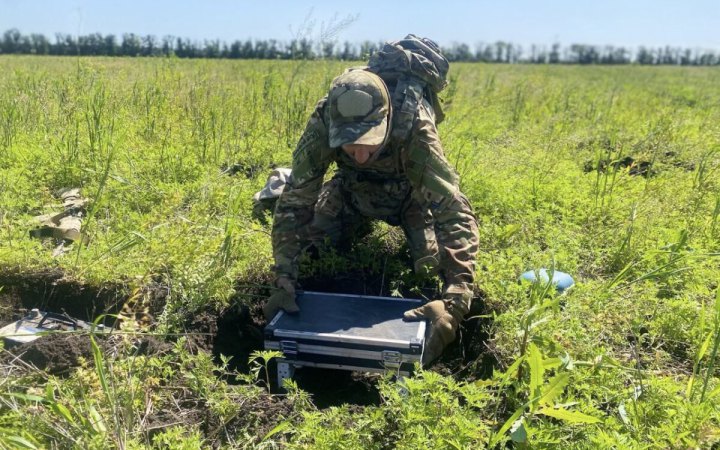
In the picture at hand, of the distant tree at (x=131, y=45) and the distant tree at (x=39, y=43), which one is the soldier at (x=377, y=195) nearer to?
the distant tree at (x=131, y=45)

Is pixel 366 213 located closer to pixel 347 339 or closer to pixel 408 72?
pixel 408 72

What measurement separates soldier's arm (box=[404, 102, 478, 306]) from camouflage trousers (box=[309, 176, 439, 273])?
0.91 ft

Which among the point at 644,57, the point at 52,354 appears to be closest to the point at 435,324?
the point at 52,354

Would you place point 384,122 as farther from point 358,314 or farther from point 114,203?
point 114,203

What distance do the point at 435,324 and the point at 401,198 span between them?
986 mm

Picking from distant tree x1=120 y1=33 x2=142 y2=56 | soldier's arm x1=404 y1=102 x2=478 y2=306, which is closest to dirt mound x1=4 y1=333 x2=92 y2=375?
soldier's arm x1=404 y1=102 x2=478 y2=306

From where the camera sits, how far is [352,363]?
7.44ft

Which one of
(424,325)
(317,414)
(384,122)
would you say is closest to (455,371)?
(424,325)

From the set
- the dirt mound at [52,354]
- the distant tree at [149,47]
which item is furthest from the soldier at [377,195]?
the distant tree at [149,47]

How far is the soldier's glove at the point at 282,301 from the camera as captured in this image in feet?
8.21

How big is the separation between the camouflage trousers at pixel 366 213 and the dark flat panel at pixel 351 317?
0.44 m

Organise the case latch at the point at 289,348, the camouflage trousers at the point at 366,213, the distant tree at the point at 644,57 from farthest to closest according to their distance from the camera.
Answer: the distant tree at the point at 644,57 → the camouflage trousers at the point at 366,213 → the case latch at the point at 289,348

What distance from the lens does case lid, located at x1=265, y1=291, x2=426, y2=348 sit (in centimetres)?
222

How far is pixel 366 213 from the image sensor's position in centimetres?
319
